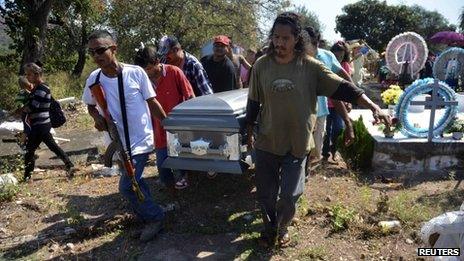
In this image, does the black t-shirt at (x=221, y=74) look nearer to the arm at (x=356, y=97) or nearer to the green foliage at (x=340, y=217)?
the green foliage at (x=340, y=217)

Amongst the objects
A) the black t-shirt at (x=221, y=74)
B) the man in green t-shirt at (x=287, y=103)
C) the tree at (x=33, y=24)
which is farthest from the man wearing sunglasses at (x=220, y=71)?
the tree at (x=33, y=24)

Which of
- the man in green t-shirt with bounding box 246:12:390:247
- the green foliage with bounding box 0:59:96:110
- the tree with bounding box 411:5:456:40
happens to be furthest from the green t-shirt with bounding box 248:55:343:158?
the tree with bounding box 411:5:456:40

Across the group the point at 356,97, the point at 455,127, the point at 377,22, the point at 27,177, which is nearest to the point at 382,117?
the point at 356,97

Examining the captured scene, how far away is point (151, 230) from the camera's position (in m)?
3.35

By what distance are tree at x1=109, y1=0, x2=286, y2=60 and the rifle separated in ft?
31.9

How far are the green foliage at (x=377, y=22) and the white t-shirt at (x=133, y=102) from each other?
115 feet

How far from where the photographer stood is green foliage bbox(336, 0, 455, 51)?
124 feet

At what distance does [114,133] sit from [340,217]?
1.90 meters

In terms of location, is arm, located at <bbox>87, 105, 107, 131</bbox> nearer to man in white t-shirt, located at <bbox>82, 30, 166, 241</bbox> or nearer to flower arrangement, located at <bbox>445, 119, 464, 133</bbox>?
man in white t-shirt, located at <bbox>82, 30, 166, 241</bbox>

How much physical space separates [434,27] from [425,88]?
1754 inches

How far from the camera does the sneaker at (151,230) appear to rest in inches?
131

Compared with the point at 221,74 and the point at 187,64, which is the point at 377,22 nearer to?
the point at 221,74

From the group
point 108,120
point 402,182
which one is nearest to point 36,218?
point 108,120

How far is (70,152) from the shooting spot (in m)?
6.59
